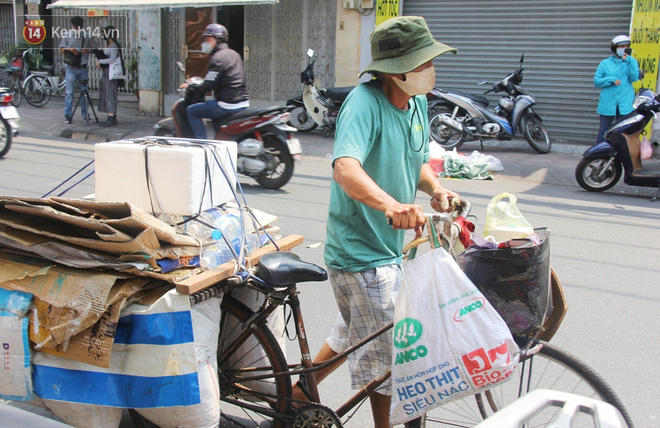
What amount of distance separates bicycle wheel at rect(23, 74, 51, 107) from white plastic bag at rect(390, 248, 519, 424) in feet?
48.5

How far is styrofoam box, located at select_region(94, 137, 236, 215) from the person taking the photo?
8.63ft

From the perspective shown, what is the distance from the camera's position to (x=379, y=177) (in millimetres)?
2418

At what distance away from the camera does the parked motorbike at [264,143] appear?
7.30m

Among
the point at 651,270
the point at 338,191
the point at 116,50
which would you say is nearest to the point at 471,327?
the point at 338,191

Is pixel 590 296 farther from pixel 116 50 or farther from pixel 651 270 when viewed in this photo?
pixel 116 50

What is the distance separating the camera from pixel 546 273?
2115 millimetres

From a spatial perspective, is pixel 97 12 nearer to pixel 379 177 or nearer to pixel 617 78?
Result: pixel 617 78

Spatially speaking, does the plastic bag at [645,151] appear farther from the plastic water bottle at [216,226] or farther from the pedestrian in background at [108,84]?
the pedestrian in background at [108,84]

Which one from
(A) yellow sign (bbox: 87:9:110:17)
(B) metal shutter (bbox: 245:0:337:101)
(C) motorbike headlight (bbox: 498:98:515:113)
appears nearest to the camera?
(C) motorbike headlight (bbox: 498:98:515:113)

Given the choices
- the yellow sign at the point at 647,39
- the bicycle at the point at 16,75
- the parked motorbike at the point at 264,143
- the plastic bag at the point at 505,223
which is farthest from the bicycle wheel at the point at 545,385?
the bicycle at the point at 16,75

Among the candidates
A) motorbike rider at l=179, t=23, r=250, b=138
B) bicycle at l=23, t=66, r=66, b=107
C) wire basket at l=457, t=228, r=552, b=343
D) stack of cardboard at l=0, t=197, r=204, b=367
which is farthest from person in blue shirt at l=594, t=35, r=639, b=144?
bicycle at l=23, t=66, r=66, b=107

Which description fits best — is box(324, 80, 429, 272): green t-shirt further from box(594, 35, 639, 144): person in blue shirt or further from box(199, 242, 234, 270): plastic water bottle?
box(594, 35, 639, 144): person in blue shirt

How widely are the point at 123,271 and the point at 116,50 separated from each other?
36.9 ft

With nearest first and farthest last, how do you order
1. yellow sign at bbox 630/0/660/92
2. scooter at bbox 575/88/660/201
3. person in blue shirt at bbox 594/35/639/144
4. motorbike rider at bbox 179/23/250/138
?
motorbike rider at bbox 179/23/250/138
scooter at bbox 575/88/660/201
person in blue shirt at bbox 594/35/639/144
yellow sign at bbox 630/0/660/92
